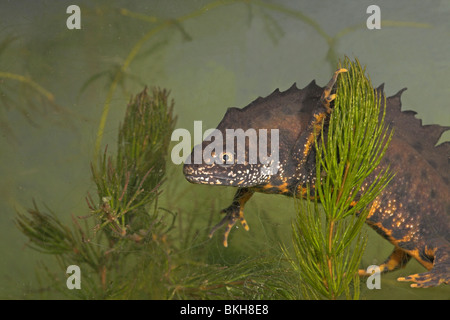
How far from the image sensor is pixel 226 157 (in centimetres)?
148

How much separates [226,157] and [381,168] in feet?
2.04

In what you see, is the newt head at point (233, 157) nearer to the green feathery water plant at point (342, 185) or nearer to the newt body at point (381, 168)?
the newt body at point (381, 168)

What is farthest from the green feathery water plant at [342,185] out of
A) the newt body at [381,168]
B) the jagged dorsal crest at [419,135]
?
the jagged dorsal crest at [419,135]

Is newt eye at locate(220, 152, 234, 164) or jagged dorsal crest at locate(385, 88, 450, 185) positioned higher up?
jagged dorsal crest at locate(385, 88, 450, 185)

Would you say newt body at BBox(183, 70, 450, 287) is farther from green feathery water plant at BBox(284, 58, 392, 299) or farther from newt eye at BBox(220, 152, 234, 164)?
green feathery water plant at BBox(284, 58, 392, 299)

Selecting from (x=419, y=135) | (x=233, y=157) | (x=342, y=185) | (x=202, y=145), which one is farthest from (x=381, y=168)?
(x=202, y=145)

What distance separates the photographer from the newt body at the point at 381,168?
58.4 inches

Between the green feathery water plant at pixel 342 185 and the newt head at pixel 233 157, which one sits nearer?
the green feathery water plant at pixel 342 185

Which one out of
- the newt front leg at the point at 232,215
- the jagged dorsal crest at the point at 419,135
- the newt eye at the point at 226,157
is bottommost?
the newt front leg at the point at 232,215

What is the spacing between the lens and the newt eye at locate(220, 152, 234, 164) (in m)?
1.47

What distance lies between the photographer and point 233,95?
82.0 inches

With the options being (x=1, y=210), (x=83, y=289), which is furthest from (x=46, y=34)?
(x=83, y=289)

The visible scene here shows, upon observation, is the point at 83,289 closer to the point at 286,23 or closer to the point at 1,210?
the point at 1,210

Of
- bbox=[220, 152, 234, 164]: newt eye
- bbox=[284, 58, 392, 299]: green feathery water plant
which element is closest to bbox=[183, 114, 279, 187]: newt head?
bbox=[220, 152, 234, 164]: newt eye
